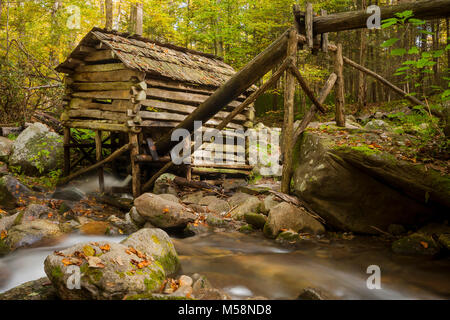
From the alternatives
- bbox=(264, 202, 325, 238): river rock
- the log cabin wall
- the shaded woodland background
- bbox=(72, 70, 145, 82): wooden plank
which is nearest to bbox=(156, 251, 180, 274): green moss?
bbox=(264, 202, 325, 238): river rock

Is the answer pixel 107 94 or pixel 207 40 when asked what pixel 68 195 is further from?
pixel 207 40

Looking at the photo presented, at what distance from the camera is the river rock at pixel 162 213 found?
5844 mm

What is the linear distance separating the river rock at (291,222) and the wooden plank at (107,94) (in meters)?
5.37

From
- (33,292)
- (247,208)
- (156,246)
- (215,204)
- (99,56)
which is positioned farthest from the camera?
(99,56)

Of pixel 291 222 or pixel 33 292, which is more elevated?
pixel 291 222

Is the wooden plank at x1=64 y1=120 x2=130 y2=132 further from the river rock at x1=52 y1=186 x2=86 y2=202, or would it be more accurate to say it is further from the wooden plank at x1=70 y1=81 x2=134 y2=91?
the river rock at x1=52 y1=186 x2=86 y2=202

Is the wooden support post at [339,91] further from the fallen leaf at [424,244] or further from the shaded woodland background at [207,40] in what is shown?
the shaded woodland background at [207,40]

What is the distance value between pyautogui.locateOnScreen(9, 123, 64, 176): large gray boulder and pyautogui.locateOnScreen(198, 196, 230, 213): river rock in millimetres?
6359

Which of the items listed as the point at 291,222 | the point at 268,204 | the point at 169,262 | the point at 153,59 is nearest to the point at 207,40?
the point at 153,59

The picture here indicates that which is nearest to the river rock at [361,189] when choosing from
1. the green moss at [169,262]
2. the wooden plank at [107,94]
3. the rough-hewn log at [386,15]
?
the rough-hewn log at [386,15]

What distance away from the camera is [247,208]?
664 cm

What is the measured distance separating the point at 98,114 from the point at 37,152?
9.72 feet

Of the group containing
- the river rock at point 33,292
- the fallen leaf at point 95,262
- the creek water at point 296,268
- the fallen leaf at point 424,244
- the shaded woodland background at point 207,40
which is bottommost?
the creek water at point 296,268

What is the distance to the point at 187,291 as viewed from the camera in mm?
3264
